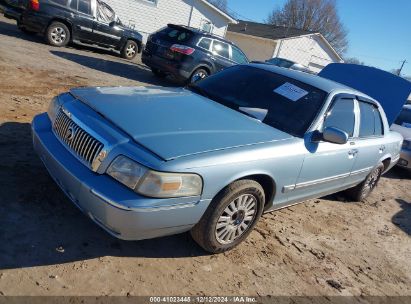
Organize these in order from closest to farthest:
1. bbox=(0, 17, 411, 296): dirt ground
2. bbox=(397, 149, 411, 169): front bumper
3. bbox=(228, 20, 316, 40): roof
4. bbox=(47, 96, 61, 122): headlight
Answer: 1. bbox=(0, 17, 411, 296): dirt ground
2. bbox=(47, 96, 61, 122): headlight
3. bbox=(397, 149, 411, 169): front bumper
4. bbox=(228, 20, 316, 40): roof

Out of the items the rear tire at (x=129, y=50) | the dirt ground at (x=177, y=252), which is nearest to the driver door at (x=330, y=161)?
the dirt ground at (x=177, y=252)

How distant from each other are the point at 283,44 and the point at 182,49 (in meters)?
22.8

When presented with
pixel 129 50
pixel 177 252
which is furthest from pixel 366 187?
pixel 129 50

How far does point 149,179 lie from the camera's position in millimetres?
2758

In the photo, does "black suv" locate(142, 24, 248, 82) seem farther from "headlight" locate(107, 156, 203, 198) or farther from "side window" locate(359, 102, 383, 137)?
"headlight" locate(107, 156, 203, 198)

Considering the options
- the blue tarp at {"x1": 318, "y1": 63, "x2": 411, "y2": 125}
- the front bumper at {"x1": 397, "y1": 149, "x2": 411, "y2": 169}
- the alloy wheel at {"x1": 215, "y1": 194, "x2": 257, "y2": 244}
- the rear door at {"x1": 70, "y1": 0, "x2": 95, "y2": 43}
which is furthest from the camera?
the rear door at {"x1": 70, "y1": 0, "x2": 95, "y2": 43}

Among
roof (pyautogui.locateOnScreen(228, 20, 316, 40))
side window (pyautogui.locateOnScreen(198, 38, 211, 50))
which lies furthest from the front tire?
roof (pyautogui.locateOnScreen(228, 20, 316, 40))

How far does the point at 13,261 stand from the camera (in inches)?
111

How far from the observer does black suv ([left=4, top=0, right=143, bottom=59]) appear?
11156 millimetres

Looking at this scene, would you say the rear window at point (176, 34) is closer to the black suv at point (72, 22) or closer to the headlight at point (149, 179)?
the black suv at point (72, 22)

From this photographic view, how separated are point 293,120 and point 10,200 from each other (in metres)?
2.81

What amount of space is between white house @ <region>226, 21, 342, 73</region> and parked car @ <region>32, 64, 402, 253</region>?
2804cm

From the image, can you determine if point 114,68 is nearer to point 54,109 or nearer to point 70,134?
point 54,109

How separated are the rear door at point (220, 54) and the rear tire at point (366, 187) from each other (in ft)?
20.3
